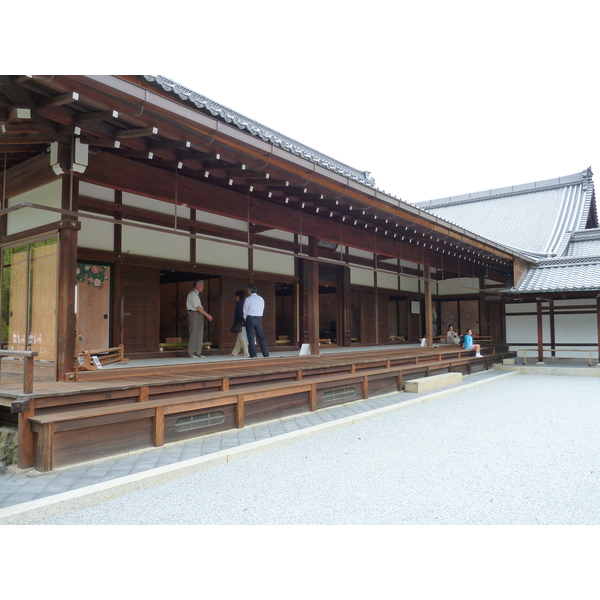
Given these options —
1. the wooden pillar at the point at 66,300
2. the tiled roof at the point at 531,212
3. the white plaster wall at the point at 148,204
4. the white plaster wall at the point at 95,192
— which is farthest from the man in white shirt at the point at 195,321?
the tiled roof at the point at 531,212

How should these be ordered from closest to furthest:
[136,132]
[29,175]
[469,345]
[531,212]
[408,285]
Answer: [136,132]
[29,175]
[469,345]
[408,285]
[531,212]

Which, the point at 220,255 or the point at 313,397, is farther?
the point at 220,255

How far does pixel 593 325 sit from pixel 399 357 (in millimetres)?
8018

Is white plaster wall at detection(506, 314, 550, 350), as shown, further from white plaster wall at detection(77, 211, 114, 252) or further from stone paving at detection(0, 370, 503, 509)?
white plaster wall at detection(77, 211, 114, 252)

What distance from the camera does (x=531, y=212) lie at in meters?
18.8

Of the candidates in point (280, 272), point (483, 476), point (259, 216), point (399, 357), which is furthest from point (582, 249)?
point (483, 476)

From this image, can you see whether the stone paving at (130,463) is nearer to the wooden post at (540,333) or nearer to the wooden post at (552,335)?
the wooden post at (540,333)

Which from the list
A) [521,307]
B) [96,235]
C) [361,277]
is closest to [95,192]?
[96,235]

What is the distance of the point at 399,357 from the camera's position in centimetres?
902

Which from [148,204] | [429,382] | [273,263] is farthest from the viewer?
[273,263]

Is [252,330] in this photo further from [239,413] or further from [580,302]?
[580,302]

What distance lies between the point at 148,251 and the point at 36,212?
221cm

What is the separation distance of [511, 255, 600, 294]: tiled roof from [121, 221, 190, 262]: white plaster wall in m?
9.97

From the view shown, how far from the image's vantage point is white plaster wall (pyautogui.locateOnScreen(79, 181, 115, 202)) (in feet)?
20.8
